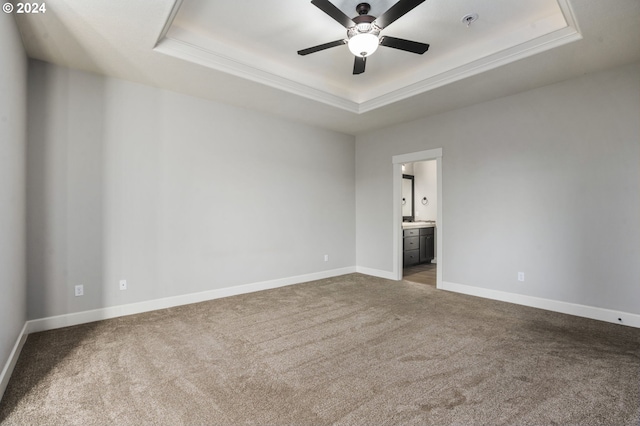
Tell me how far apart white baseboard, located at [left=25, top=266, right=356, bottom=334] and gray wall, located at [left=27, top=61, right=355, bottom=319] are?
68 mm

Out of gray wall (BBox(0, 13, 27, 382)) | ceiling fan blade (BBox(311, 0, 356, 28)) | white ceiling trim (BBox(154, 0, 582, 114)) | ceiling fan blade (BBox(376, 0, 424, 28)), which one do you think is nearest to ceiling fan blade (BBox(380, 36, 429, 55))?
ceiling fan blade (BBox(376, 0, 424, 28))

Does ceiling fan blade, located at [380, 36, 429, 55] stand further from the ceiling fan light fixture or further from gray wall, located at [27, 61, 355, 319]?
gray wall, located at [27, 61, 355, 319]

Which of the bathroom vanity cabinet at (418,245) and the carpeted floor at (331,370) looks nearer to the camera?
the carpeted floor at (331,370)

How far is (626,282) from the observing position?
318 centimetres

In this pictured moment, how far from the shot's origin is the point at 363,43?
265 centimetres

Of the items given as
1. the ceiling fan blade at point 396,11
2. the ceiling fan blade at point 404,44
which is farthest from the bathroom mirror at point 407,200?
the ceiling fan blade at point 396,11

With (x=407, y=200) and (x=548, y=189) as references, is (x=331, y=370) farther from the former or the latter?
(x=407, y=200)

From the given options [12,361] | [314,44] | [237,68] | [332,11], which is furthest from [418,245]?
[12,361]

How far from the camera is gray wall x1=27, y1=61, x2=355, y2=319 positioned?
124 inches

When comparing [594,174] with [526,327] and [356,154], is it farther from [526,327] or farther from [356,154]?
[356,154]

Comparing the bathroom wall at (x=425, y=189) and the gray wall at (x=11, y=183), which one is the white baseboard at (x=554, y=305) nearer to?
the bathroom wall at (x=425, y=189)

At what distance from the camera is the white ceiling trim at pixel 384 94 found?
2.74 meters

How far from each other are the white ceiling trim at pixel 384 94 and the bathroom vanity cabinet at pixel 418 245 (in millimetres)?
2918

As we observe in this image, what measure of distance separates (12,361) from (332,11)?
3455 mm
